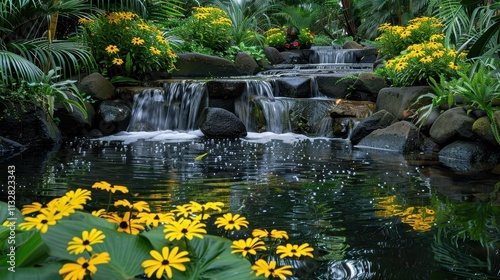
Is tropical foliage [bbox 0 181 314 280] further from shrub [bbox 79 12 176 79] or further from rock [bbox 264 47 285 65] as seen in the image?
rock [bbox 264 47 285 65]

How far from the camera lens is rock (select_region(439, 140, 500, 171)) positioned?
21.9 ft

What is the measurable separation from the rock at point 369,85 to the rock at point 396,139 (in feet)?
6.91

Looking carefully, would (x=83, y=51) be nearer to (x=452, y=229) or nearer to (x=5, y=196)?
(x=5, y=196)

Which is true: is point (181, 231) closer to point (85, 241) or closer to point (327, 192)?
point (85, 241)

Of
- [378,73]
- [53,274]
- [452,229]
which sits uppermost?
[378,73]

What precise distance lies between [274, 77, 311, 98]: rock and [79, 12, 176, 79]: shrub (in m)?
2.60

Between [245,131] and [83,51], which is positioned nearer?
[83,51]

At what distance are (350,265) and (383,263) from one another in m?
0.17

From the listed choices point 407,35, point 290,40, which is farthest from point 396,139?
point 290,40

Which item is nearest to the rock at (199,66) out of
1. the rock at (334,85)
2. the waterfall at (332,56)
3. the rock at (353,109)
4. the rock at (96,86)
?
the rock at (96,86)

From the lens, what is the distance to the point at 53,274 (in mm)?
1290

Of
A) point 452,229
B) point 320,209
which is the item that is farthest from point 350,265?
point 320,209

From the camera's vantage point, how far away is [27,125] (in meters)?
7.91

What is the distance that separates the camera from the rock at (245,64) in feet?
45.0
